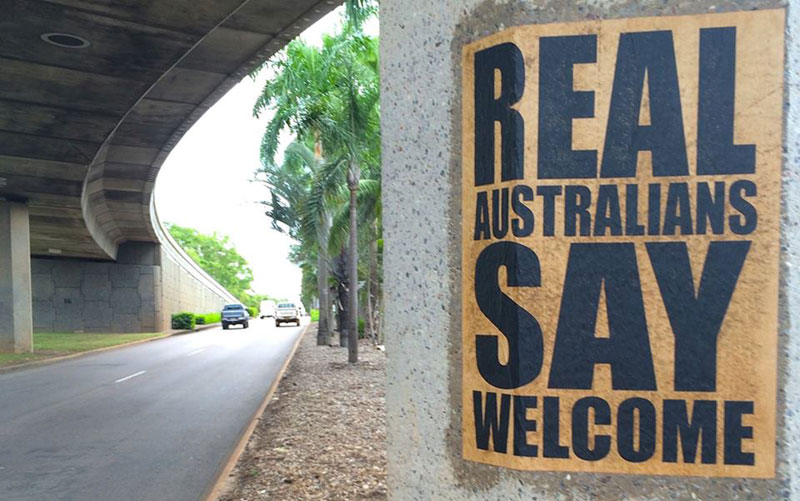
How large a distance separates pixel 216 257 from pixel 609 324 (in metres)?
112

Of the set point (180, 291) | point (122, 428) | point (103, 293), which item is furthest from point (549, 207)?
point (180, 291)

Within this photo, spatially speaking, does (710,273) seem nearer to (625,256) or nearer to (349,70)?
(625,256)

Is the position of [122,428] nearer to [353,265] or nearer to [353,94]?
[353,265]

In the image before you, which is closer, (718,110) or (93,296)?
(718,110)

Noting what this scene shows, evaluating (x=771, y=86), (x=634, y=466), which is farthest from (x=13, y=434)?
(x=771, y=86)

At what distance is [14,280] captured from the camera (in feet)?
76.6

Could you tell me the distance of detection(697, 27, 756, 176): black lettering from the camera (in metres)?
2.21

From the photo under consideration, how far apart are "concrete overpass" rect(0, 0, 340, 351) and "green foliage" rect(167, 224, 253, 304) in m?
69.0

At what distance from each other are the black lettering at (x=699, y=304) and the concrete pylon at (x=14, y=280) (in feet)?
82.2

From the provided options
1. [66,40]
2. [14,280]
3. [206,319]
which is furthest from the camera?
[206,319]

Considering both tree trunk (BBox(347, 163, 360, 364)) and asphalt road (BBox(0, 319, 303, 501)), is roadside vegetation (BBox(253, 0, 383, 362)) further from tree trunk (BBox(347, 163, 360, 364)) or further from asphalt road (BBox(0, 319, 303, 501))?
asphalt road (BBox(0, 319, 303, 501))

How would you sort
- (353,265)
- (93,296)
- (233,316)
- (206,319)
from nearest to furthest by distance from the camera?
1. (353,265)
2. (93,296)
3. (233,316)
4. (206,319)

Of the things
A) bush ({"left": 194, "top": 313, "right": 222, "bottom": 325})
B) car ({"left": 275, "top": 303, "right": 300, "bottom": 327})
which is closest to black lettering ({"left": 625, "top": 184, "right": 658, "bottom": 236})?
bush ({"left": 194, "top": 313, "right": 222, "bottom": 325})

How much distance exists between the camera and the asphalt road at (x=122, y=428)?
670cm
